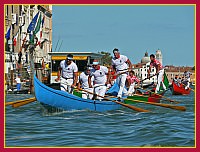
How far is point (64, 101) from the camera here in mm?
14180

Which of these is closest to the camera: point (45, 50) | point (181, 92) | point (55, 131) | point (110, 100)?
point (55, 131)

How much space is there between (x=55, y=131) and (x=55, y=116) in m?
2.46

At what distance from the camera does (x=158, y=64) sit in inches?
783

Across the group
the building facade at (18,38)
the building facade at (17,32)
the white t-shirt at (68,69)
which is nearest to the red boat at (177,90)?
the building facade at (18,38)

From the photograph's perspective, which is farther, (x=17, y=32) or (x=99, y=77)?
(x=17, y=32)

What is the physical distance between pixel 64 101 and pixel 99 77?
1463mm

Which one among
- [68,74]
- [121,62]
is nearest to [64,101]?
[68,74]

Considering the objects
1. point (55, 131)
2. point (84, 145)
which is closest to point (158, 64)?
point (55, 131)

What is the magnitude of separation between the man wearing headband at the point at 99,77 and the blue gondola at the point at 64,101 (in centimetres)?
38

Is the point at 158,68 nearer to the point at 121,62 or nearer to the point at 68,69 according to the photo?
the point at 121,62

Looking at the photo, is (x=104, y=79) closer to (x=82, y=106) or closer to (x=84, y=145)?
(x=82, y=106)

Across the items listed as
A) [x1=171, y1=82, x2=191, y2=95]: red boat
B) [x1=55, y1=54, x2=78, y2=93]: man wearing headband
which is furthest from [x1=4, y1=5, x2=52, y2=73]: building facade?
[x1=55, y1=54, x2=78, y2=93]: man wearing headband

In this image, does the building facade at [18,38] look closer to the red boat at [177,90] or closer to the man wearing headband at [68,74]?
the red boat at [177,90]

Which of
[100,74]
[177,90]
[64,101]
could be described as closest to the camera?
[64,101]
